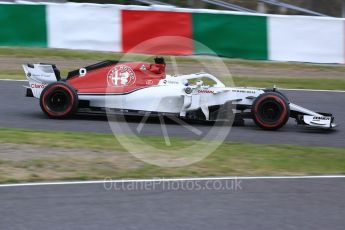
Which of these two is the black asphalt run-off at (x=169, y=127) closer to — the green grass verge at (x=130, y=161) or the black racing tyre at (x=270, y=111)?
the black racing tyre at (x=270, y=111)

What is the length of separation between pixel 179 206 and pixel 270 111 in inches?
172

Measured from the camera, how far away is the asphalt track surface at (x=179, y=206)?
595 cm

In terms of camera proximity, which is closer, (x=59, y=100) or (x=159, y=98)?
(x=159, y=98)

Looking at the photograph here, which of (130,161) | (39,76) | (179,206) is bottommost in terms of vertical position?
(179,206)

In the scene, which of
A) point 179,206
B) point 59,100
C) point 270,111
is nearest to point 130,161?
point 179,206

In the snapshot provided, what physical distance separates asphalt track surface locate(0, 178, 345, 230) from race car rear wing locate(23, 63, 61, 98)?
406 centimetres

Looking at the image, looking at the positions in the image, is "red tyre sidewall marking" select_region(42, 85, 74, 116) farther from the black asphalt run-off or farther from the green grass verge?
the green grass verge

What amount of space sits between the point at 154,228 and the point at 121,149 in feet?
10.4

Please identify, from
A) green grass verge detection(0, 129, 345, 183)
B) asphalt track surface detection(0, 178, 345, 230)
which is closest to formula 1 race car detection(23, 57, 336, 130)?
green grass verge detection(0, 129, 345, 183)

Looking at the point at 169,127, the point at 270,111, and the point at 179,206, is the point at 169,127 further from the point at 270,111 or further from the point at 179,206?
the point at 179,206

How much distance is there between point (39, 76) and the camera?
10.9 m

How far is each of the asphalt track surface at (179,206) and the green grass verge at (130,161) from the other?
489mm

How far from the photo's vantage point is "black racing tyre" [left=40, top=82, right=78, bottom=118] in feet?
34.7

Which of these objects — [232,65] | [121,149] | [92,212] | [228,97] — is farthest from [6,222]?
[232,65]
